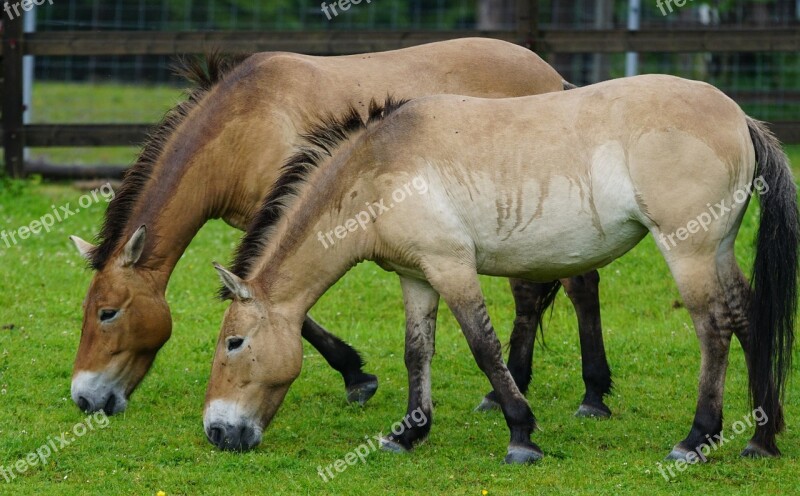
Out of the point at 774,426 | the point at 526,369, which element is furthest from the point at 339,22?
the point at 774,426

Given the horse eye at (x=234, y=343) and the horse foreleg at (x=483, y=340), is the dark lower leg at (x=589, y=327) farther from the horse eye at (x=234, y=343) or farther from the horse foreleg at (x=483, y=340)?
the horse eye at (x=234, y=343)

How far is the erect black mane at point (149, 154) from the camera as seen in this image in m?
6.43

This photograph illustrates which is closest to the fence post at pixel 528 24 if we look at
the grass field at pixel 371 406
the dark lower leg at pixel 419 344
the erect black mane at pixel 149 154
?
the grass field at pixel 371 406

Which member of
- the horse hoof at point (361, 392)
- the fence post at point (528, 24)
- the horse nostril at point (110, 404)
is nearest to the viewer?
the horse nostril at point (110, 404)

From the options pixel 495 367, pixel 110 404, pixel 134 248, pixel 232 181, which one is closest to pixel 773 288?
pixel 495 367

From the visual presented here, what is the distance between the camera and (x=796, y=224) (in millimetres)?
5621

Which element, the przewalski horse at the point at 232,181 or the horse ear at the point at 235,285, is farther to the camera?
the przewalski horse at the point at 232,181

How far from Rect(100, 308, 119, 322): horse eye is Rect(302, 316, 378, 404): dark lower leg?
4.49 ft

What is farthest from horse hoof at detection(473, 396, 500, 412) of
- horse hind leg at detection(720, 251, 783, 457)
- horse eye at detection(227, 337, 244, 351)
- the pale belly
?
horse eye at detection(227, 337, 244, 351)

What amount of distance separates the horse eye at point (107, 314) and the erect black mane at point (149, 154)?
274 mm

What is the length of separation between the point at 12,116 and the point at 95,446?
7.09 meters

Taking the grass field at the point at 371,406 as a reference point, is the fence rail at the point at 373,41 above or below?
above

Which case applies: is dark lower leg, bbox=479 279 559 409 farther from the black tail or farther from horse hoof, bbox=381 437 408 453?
the black tail

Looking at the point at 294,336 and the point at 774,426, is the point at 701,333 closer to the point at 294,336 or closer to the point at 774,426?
the point at 774,426
